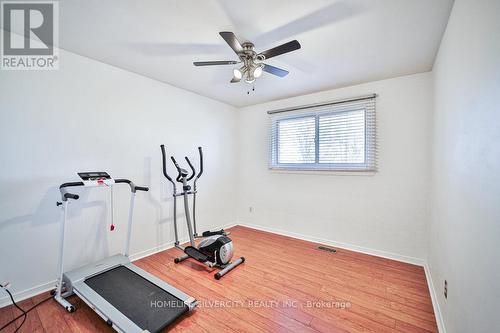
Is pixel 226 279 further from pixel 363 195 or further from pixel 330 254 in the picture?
pixel 363 195

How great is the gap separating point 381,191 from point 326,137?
1.16m

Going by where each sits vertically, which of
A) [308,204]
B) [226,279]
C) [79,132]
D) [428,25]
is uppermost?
[428,25]

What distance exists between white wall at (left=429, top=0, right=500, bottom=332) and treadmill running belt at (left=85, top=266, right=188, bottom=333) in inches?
78.3

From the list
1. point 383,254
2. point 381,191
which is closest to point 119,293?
point 383,254

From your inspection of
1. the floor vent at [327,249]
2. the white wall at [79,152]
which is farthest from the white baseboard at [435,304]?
the white wall at [79,152]

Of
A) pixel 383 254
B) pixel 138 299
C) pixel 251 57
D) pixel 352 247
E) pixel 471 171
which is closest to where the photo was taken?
pixel 471 171

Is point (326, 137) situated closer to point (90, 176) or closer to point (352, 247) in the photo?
point (352, 247)

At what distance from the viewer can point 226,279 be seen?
2.46 m

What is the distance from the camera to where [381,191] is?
121 inches

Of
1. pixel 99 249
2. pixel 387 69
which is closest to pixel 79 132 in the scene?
pixel 99 249

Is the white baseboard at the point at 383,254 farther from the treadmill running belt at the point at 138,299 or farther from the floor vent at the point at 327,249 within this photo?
the treadmill running belt at the point at 138,299

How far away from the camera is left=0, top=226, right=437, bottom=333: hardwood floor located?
1.76 m

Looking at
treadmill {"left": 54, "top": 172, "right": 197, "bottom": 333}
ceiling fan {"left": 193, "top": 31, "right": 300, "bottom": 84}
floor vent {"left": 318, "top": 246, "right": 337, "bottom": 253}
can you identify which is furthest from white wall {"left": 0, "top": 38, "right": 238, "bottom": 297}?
floor vent {"left": 318, "top": 246, "right": 337, "bottom": 253}

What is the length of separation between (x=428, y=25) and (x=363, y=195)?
218 cm
